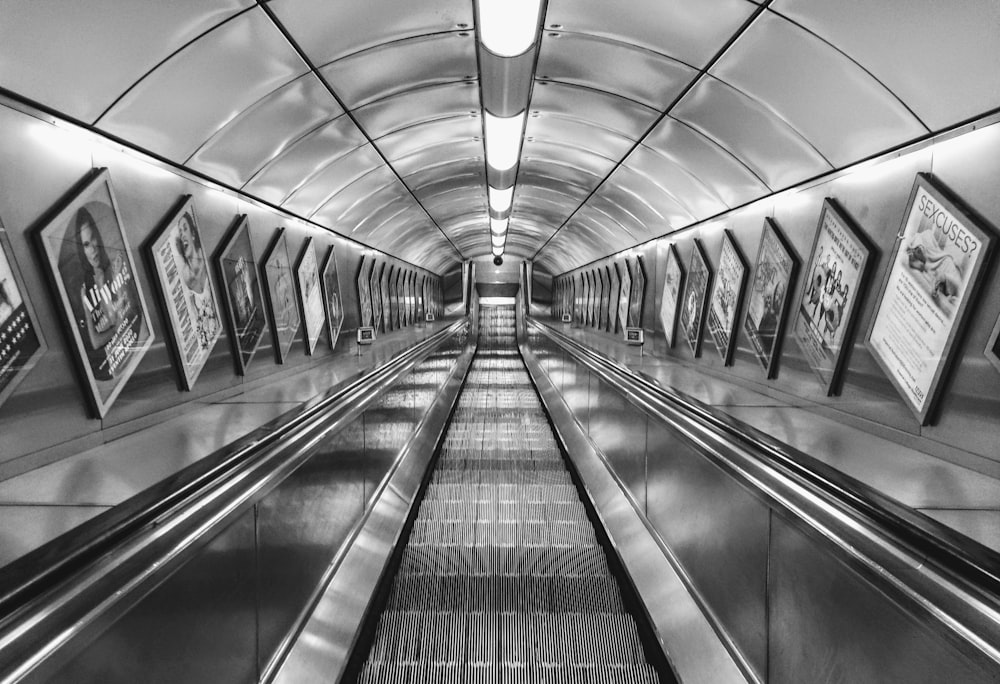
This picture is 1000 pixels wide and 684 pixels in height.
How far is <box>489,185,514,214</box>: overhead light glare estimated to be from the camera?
408 inches

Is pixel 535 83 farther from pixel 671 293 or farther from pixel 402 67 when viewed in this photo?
pixel 671 293

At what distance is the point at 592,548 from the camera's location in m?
4.24

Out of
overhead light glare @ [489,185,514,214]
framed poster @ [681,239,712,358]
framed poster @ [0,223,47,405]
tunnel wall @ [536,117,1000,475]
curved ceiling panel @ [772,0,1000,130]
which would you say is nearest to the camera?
curved ceiling panel @ [772,0,1000,130]

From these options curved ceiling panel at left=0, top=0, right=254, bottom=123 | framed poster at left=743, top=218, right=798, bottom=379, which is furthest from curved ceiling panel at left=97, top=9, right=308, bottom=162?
framed poster at left=743, top=218, right=798, bottom=379

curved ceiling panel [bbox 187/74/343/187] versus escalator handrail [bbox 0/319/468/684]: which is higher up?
curved ceiling panel [bbox 187/74/343/187]

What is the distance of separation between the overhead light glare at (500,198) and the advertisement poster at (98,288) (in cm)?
652

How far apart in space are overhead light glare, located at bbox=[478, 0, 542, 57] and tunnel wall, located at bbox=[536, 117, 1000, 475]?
266 cm

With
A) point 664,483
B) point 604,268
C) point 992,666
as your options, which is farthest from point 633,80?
point 604,268

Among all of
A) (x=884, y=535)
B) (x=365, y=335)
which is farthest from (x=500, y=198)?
(x=884, y=535)

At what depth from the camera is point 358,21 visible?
161 inches

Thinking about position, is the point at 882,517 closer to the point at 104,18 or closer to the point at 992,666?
the point at 992,666

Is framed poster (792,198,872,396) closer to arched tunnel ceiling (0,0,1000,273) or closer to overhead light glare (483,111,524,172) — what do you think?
arched tunnel ceiling (0,0,1000,273)

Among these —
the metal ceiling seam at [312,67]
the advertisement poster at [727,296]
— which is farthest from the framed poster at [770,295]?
the metal ceiling seam at [312,67]

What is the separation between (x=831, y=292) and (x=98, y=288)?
18.1ft
